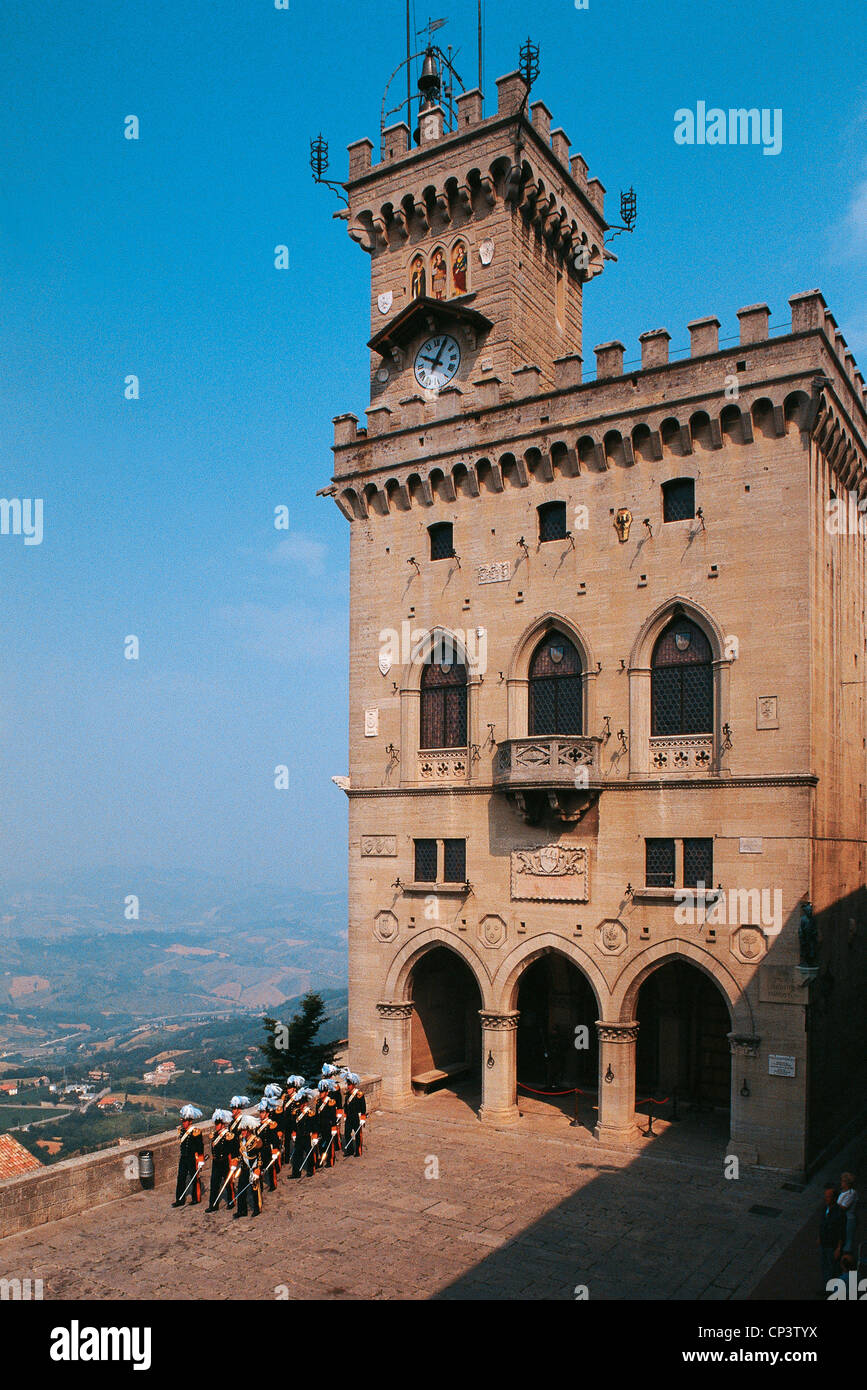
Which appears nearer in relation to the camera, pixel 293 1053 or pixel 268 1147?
pixel 268 1147

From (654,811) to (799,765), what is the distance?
162 inches

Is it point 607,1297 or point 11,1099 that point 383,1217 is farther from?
point 11,1099

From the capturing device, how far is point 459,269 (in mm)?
34250

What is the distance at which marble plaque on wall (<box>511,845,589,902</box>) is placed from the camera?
93.0 ft

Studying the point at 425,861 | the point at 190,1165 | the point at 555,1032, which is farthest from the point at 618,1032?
the point at 190,1165

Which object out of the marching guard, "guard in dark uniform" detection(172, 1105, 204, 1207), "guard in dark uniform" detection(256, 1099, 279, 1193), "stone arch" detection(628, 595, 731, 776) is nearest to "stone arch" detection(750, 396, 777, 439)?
"stone arch" detection(628, 595, 731, 776)

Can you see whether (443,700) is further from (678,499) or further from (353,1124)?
(353,1124)

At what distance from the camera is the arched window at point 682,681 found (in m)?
27.3

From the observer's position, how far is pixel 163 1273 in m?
18.3

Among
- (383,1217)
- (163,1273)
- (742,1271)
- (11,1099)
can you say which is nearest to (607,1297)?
(742,1271)

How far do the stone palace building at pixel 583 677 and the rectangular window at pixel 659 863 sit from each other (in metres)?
0.08

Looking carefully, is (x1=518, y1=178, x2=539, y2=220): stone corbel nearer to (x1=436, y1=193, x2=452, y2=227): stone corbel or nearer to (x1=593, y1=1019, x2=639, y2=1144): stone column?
(x1=436, y1=193, x2=452, y2=227): stone corbel

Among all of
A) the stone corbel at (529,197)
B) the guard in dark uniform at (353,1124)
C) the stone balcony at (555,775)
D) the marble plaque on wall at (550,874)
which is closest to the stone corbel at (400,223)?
the stone corbel at (529,197)

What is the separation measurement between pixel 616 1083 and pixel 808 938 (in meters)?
6.97
